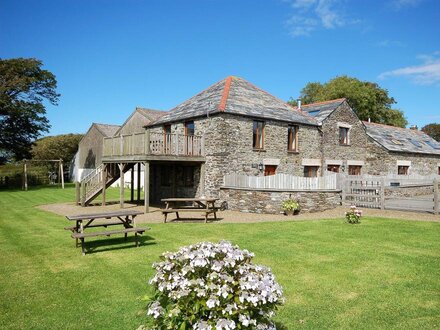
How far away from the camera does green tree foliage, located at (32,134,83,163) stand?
50031 mm

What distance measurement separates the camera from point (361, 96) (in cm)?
4412

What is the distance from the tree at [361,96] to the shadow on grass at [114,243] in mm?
35789

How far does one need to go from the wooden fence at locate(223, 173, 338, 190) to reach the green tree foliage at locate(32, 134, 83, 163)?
3993 cm

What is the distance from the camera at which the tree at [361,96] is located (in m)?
43.9

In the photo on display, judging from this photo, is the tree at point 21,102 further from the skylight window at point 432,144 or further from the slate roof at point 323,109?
the skylight window at point 432,144

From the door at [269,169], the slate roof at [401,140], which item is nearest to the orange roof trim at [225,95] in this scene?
the door at [269,169]

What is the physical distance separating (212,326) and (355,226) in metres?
11.5

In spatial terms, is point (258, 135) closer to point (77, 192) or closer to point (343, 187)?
point (343, 187)

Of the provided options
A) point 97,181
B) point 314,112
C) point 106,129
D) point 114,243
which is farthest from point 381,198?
point 106,129

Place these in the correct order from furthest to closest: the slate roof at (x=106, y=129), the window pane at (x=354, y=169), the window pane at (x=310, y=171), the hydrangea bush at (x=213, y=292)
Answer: the slate roof at (x=106, y=129) < the window pane at (x=354, y=169) < the window pane at (x=310, y=171) < the hydrangea bush at (x=213, y=292)

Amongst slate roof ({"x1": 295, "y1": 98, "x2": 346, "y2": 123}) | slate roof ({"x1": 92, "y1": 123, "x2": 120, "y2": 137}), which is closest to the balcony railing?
slate roof ({"x1": 295, "y1": 98, "x2": 346, "y2": 123})

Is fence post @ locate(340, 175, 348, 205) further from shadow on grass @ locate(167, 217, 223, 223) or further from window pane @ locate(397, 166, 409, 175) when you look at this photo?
window pane @ locate(397, 166, 409, 175)

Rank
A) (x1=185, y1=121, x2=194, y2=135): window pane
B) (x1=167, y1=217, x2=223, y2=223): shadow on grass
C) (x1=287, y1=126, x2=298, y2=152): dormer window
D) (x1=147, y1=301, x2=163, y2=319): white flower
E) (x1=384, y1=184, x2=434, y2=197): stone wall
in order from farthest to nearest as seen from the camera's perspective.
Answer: (x1=384, y1=184, x2=434, y2=197): stone wall → (x1=287, y1=126, x2=298, y2=152): dormer window → (x1=185, y1=121, x2=194, y2=135): window pane → (x1=167, y1=217, x2=223, y2=223): shadow on grass → (x1=147, y1=301, x2=163, y2=319): white flower

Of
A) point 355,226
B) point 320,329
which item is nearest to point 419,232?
point 355,226
